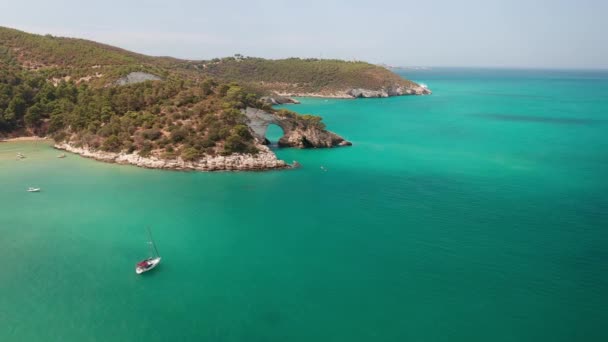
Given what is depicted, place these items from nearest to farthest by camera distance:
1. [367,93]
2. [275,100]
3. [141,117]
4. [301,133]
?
[141,117], [301,133], [275,100], [367,93]

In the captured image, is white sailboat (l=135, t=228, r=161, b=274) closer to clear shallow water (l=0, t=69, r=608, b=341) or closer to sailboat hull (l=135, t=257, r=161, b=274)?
sailboat hull (l=135, t=257, r=161, b=274)

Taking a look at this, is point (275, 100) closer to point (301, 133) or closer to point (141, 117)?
point (301, 133)

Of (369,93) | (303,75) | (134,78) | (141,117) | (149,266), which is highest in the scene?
(303,75)

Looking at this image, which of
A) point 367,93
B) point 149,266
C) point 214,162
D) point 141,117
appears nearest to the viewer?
point 149,266

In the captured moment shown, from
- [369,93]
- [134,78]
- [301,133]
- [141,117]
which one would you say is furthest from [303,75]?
[141,117]

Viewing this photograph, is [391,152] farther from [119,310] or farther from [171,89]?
[119,310]

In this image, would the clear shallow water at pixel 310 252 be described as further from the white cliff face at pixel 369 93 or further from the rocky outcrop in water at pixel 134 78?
the white cliff face at pixel 369 93

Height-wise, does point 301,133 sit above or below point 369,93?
below

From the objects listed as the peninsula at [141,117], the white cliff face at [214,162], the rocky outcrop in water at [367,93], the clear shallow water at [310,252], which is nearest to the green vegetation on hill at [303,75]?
the rocky outcrop in water at [367,93]
